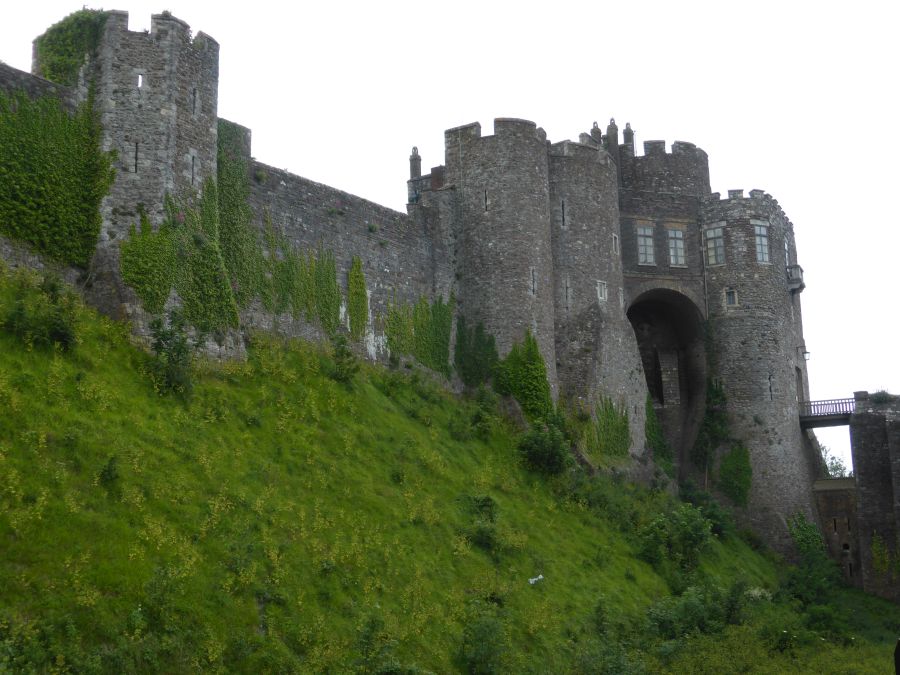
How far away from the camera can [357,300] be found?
32.2m

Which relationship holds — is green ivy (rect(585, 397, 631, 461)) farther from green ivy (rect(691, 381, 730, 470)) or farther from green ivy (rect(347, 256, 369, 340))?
green ivy (rect(347, 256, 369, 340))

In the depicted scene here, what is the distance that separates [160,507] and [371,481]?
6.49 metres

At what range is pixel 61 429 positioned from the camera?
1864cm

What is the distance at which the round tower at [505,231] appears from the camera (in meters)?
35.2

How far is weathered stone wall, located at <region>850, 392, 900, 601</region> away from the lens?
38031 mm

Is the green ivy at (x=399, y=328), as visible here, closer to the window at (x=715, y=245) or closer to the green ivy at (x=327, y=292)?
the green ivy at (x=327, y=292)

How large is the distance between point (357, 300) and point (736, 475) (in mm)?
16927

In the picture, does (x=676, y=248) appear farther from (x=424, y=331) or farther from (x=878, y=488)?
(x=424, y=331)

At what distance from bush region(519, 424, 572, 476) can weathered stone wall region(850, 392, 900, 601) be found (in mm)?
13929

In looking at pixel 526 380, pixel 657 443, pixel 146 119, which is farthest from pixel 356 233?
pixel 657 443

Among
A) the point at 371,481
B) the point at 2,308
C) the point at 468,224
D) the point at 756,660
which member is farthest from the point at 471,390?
the point at 2,308

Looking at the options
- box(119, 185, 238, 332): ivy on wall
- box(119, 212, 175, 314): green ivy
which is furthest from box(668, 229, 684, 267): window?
box(119, 212, 175, 314): green ivy

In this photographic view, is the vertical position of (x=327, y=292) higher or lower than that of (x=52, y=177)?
lower

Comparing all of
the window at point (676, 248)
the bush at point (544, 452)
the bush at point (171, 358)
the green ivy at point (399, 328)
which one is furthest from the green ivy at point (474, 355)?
the bush at point (171, 358)
